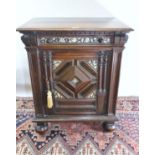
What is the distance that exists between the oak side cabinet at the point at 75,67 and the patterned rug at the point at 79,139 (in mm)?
127

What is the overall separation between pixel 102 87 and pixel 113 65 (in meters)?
0.16

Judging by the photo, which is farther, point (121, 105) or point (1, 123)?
point (121, 105)

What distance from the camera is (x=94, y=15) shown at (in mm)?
1495

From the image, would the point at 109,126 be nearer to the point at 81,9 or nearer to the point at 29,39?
the point at 29,39

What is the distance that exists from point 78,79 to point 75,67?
0.08 m

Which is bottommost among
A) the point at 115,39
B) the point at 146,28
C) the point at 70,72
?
the point at 70,72

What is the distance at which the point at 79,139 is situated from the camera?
1282 millimetres

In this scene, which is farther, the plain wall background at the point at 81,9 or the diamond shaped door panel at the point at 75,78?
the plain wall background at the point at 81,9

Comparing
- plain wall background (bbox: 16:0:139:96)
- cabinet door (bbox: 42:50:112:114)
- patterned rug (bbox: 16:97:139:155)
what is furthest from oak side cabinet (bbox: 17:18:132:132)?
plain wall background (bbox: 16:0:139:96)

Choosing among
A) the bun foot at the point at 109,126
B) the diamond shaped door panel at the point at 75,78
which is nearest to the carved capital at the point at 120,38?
the diamond shaped door panel at the point at 75,78

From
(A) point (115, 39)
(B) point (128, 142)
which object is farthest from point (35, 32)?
(B) point (128, 142)

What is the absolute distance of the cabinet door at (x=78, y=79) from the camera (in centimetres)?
108

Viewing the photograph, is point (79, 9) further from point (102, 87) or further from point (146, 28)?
point (146, 28)

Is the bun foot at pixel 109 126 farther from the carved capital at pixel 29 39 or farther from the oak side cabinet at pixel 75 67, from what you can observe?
the carved capital at pixel 29 39
